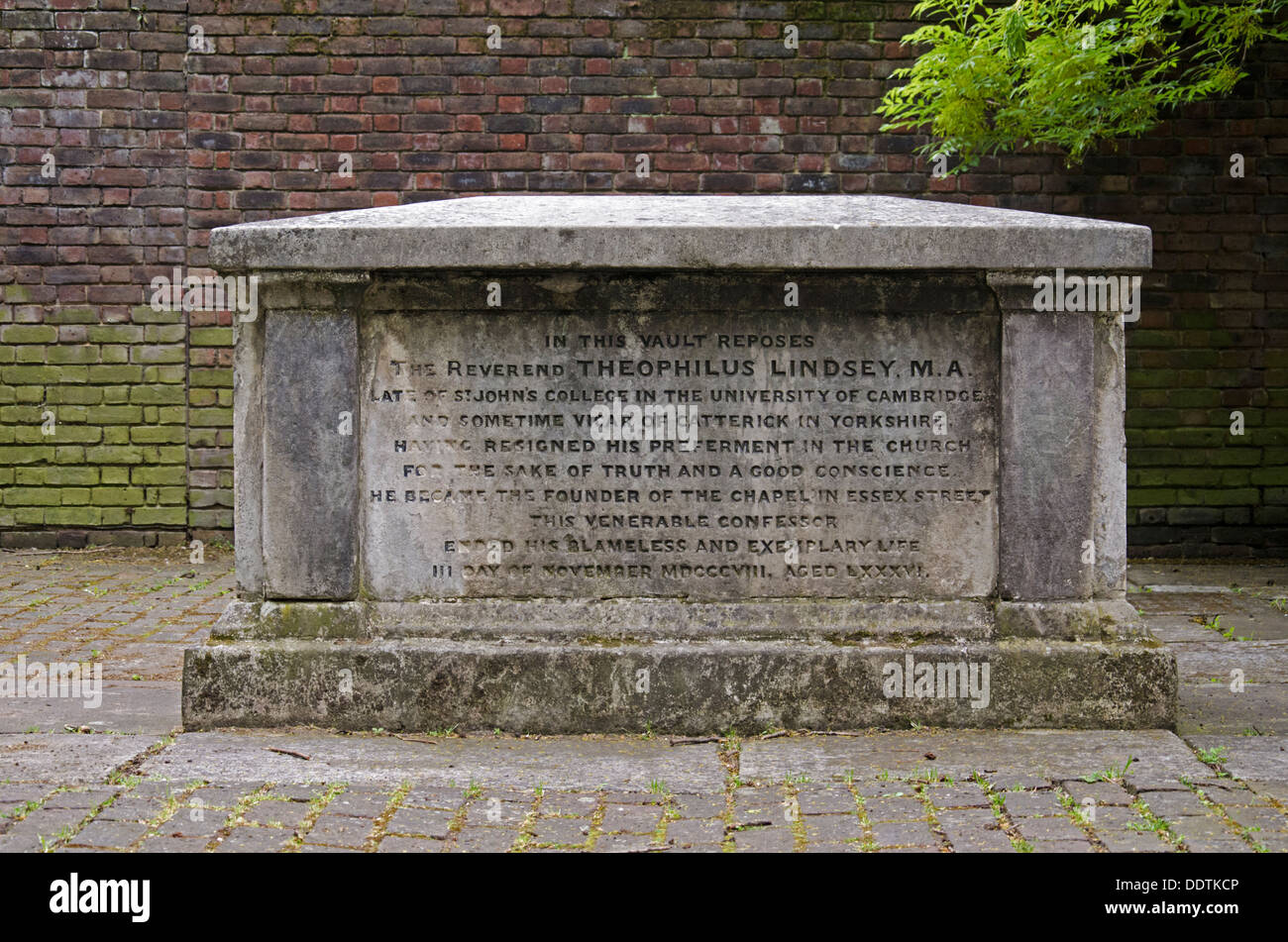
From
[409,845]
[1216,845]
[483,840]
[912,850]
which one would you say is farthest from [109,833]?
[1216,845]

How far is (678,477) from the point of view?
166 inches

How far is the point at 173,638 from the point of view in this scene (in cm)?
569

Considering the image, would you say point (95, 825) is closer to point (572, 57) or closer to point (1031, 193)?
point (572, 57)

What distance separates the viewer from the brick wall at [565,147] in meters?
8.08

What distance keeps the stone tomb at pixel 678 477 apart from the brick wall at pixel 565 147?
13.3 feet

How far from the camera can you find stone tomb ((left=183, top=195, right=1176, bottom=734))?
4078 mm

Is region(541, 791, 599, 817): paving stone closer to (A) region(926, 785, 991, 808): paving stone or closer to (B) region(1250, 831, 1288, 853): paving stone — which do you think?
(A) region(926, 785, 991, 808): paving stone

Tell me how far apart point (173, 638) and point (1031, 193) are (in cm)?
560

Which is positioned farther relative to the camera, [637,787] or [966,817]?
[637,787]

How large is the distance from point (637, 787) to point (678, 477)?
1.07 metres

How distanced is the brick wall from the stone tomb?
4052 millimetres

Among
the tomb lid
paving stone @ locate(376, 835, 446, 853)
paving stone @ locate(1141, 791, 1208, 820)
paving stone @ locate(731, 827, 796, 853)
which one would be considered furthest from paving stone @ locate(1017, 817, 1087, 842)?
the tomb lid

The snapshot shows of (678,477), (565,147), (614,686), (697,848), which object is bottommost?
(697,848)

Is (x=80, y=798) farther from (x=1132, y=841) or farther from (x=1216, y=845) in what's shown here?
(x=1216, y=845)
